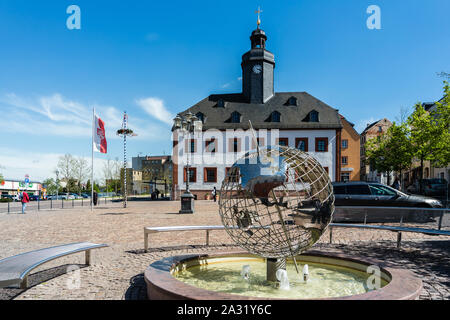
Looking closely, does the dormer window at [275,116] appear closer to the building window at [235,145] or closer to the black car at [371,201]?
the building window at [235,145]

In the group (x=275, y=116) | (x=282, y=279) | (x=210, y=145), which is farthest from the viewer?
(x=210, y=145)

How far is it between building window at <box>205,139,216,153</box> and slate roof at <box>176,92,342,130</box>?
65.7 inches

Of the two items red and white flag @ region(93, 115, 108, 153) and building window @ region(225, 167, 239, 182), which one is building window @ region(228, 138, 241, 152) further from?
building window @ region(225, 167, 239, 182)

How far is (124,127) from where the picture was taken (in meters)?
24.7

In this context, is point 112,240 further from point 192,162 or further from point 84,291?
point 192,162

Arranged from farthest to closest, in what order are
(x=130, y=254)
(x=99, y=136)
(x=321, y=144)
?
(x=321, y=144) < (x=99, y=136) < (x=130, y=254)

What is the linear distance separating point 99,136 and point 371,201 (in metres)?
18.9

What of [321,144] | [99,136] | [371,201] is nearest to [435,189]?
[321,144]

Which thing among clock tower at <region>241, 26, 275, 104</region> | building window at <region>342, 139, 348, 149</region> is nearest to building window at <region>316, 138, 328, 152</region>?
clock tower at <region>241, 26, 275, 104</region>

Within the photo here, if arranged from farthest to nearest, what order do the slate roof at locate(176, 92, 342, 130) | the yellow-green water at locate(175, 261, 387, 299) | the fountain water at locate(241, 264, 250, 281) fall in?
the slate roof at locate(176, 92, 342, 130)
the fountain water at locate(241, 264, 250, 281)
the yellow-green water at locate(175, 261, 387, 299)

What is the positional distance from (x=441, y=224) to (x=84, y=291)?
10.3 metres

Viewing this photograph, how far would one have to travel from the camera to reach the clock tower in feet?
132

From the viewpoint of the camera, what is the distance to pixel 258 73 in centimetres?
4038

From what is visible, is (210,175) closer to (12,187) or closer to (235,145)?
(235,145)
